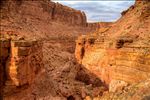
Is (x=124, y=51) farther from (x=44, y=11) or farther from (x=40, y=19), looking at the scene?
(x=44, y=11)

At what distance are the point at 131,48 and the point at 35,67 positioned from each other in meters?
7.13

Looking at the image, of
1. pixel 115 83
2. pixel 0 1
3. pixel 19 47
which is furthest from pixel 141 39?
pixel 0 1

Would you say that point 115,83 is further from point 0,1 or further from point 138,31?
point 0,1

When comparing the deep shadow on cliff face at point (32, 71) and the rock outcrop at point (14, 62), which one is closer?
the rock outcrop at point (14, 62)

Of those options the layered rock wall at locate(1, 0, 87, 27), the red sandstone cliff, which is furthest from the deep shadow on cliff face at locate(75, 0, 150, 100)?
the layered rock wall at locate(1, 0, 87, 27)

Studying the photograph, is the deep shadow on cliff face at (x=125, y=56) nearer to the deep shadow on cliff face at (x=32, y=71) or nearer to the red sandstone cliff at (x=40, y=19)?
the deep shadow on cliff face at (x=32, y=71)

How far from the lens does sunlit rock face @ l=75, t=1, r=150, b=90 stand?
22953 millimetres

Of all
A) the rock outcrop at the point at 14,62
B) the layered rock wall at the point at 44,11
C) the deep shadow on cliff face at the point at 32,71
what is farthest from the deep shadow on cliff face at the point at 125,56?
the layered rock wall at the point at 44,11

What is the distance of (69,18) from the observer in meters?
87.1

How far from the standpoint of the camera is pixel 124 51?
2512 centimetres

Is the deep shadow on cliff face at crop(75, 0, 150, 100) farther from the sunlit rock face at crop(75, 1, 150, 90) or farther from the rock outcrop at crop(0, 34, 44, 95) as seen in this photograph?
the rock outcrop at crop(0, 34, 44, 95)

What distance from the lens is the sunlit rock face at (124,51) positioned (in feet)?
75.3

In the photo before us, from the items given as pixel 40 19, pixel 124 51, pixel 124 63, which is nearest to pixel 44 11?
pixel 40 19

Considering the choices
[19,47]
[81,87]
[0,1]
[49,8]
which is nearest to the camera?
[19,47]
